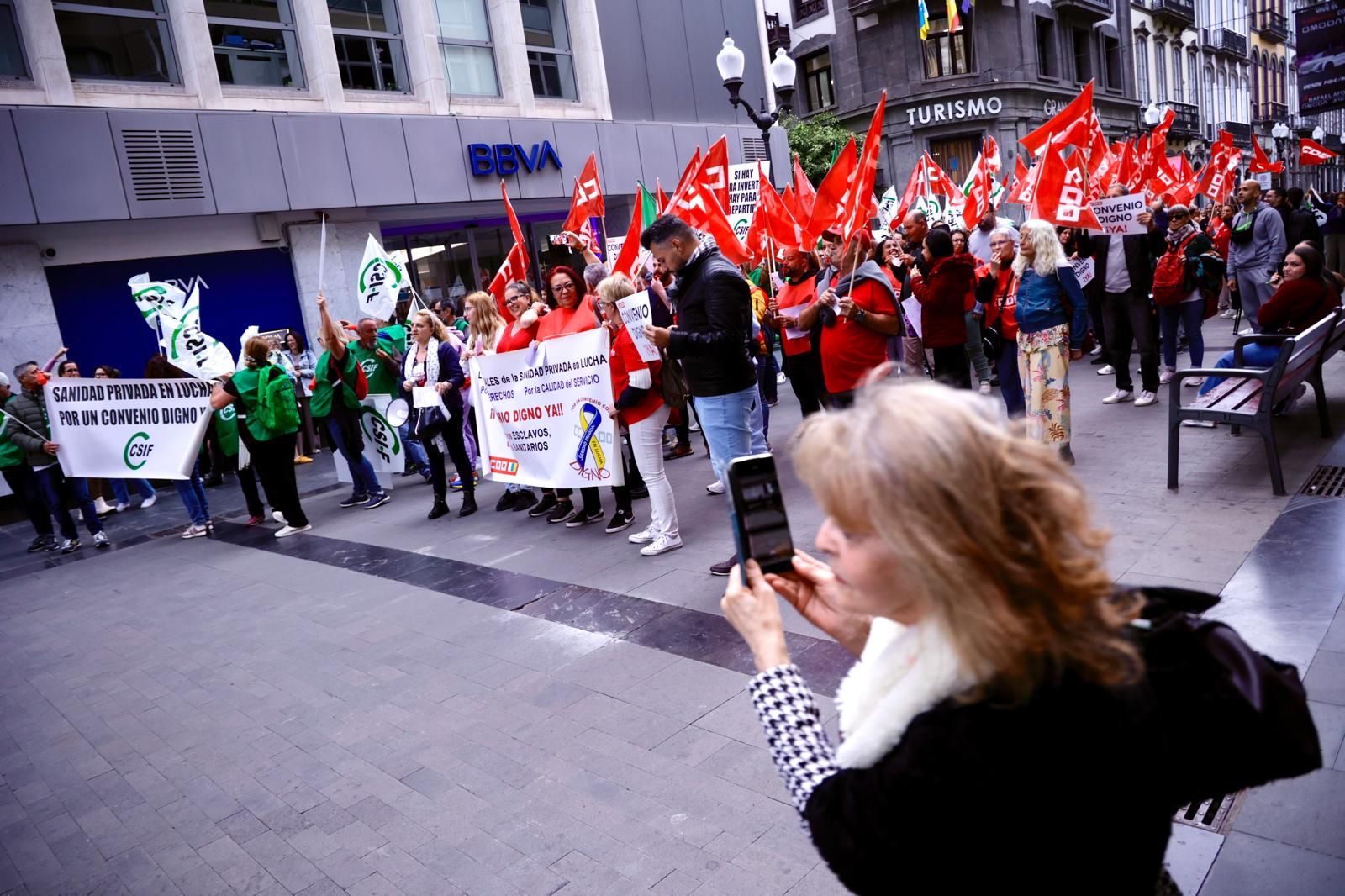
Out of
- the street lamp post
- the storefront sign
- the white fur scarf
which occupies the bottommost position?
the white fur scarf

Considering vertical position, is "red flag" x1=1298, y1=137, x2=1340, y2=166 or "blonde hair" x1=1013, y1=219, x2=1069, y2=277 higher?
"red flag" x1=1298, y1=137, x2=1340, y2=166

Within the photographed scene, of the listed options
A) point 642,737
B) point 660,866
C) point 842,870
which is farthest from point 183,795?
point 842,870

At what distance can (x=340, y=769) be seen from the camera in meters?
3.84

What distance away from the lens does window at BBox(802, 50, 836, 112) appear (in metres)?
34.9

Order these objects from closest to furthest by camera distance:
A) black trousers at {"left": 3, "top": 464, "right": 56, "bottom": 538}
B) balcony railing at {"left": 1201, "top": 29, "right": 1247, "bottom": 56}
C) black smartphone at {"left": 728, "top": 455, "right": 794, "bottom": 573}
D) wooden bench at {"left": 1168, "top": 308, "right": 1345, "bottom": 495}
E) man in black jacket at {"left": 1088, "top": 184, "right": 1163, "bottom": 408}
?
black smartphone at {"left": 728, "top": 455, "right": 794, "bottom": 573}, wooden bench at {"left": 1168, "top": 308, "right": 1345, "bottom": 495}, man in black jacket at {"left": 1088, "top": 184, "right": 1163, "bottom": 408}, black trousers at {"left": 3, "top": 464, "right": 56, "bottom": 538}, balcony railing at {"left": 1201, "top": 29, "right": 1247, "bottom": 56}

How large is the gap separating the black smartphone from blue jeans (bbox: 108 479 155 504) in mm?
11483

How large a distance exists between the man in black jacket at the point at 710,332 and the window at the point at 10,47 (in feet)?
39.2

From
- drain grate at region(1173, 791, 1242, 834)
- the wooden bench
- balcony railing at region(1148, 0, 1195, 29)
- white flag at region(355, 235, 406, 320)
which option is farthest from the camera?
balcony railing at region(1148, 0, 1195, 29)

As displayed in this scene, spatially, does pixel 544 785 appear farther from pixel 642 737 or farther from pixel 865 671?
pixel 865 671

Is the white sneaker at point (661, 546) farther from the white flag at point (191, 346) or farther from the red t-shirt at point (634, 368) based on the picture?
the white flag at point (191, 346)

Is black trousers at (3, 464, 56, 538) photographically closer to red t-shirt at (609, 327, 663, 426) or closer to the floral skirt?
red t-shirt at (609, 327, 663, 426)

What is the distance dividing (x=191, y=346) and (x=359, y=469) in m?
2.01

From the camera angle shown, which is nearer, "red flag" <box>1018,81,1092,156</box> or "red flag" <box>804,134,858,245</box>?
"red flag" <box>804,134,858,245</box>

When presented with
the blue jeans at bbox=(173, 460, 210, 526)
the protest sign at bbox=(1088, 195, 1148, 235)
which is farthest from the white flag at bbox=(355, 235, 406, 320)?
the protest sign at bbox=(1088, 195, 1148, 235)
